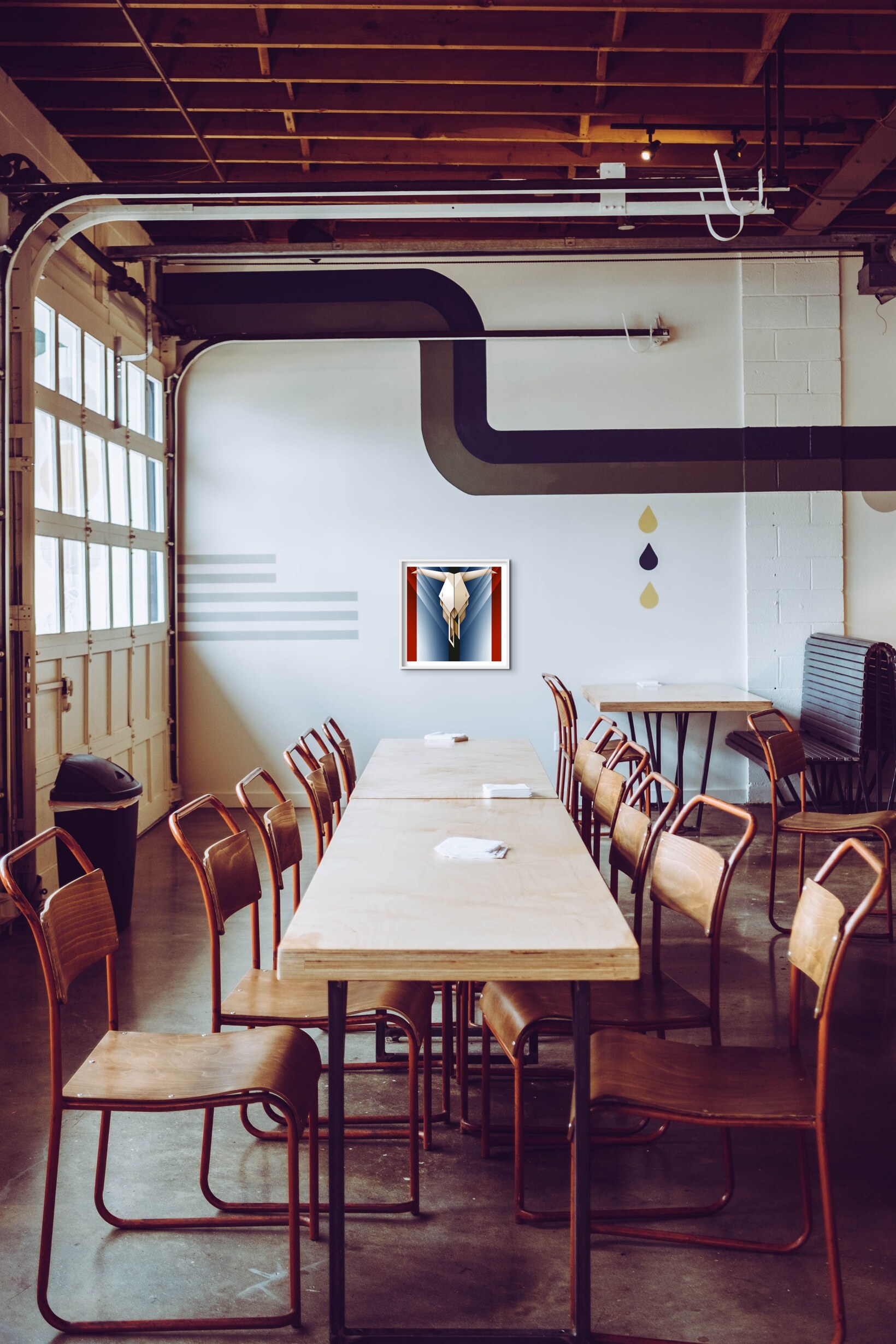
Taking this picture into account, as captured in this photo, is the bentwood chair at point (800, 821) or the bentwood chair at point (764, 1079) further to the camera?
the bentwood chair at point (800, 821)

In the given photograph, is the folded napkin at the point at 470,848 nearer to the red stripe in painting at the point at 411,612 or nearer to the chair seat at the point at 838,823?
the chair seat at the point at 838,823

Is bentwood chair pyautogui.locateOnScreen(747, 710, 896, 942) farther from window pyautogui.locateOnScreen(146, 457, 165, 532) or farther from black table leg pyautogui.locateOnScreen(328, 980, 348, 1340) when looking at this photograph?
window pyautogui.locateOnScreen(146, 457, 165, 532)

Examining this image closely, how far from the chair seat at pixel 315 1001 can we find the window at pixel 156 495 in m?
4.98

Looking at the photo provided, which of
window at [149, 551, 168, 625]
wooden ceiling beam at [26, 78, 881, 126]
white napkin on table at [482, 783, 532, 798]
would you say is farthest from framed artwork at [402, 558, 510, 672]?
white napkin on table at [482, 783, 532, 798]

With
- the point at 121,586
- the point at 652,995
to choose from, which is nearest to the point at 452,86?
the point at 121,586

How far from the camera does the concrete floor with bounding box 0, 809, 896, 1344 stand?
7.21ft

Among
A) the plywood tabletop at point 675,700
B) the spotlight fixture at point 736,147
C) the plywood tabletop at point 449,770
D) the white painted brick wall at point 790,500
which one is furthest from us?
the white painted brick wall at point 790,500

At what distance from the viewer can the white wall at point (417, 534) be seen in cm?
766

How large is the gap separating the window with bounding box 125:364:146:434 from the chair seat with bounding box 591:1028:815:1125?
546 cm

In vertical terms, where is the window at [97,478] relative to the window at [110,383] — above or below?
below

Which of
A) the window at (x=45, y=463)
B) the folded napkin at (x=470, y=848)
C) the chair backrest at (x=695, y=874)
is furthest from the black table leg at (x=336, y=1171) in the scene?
the window at (x=45, y=463)

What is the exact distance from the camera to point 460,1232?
2.48 metres

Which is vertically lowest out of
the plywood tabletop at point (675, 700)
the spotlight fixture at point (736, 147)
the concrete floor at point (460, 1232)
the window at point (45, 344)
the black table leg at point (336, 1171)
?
the concrete floor at point (460, 1232)

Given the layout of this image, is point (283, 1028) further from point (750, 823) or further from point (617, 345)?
point (617, 345)
